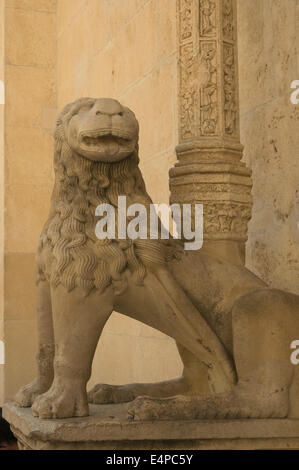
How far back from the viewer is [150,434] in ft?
5.55

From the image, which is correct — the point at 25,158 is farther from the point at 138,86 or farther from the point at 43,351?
the point at 43,351

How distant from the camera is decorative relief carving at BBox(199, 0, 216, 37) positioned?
89.7 inches

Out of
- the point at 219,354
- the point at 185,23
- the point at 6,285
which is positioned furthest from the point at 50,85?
the point at 219,354

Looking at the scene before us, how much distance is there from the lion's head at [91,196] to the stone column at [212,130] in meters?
0.26

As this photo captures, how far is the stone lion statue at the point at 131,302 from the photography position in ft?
5.92

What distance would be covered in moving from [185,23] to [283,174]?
0.65 metres

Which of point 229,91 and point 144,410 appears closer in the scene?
point 144,410

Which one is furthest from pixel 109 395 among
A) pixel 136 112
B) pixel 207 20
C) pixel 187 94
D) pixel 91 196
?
pixel 136 112

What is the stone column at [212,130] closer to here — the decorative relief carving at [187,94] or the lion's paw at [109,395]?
the decorative relief carving at [187,94]

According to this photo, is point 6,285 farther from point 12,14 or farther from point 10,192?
point 12,14

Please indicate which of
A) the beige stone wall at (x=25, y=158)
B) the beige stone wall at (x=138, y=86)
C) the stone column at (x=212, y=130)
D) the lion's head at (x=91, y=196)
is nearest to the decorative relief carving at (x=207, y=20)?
the stone column at (x=212, y=130)

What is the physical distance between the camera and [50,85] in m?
5.06

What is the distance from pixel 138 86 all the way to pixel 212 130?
5.42 ft
